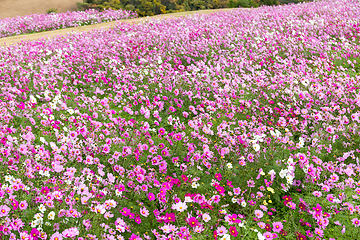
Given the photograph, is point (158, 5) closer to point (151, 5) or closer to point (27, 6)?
point (151, 5)

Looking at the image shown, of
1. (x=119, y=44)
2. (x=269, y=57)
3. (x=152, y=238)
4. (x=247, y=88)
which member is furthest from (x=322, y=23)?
(x=152, y=238)

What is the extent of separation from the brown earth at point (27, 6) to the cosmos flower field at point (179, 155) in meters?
18.7

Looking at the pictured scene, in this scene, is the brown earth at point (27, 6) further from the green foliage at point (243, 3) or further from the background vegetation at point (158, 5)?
the green foliage at point (243, 3)

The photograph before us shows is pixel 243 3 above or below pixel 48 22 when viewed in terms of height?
above

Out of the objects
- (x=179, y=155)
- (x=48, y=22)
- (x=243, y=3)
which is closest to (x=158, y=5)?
(x=243, y=3)

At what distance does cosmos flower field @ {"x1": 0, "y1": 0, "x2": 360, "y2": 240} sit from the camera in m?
2.85

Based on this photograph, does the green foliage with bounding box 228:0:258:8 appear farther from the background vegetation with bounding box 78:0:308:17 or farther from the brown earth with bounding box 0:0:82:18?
the brown earth with bounding box 0:0:82:18

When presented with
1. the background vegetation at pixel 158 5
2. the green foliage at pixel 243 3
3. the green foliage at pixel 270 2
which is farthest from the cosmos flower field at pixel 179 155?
the green foliage at pixel 270 2

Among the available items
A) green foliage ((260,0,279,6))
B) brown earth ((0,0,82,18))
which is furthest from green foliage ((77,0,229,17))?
green foliage ((260,0,279,6))

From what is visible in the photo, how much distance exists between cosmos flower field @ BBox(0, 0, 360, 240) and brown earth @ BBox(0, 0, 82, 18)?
1874 centimetres

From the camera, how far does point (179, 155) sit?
410 centimetres

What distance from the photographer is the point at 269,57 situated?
817 centimetres

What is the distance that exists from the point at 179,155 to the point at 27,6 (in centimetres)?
2639

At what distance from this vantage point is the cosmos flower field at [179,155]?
285 cm
